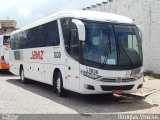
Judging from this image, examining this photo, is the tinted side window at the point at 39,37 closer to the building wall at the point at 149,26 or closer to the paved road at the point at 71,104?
the paved road at the point at 71,104

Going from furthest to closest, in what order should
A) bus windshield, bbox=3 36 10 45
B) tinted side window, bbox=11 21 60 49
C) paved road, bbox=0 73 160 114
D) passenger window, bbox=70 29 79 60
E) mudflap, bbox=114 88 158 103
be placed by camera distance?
bus windshield, bbox=3 36 10 45
tinted side window, bbox=11 21 60 49
mudflap, bbox=114 88 158 103
passenger window, bbox=70 29 79 60
paved road, bbox=0 73 160 114

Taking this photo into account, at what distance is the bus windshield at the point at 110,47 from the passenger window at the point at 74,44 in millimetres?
412

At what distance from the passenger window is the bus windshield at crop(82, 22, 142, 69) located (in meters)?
0.41

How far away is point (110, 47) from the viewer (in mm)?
12078

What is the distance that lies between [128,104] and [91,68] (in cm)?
166

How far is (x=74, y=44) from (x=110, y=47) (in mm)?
1184

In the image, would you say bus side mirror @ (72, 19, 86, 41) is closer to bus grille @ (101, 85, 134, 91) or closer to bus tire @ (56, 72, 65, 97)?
bus grille @ (101, 85, 134, 91)

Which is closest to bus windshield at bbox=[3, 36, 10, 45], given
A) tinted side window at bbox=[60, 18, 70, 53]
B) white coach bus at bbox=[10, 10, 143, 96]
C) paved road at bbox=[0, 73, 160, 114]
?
paved road at bbox=[0, 73, 160, 114]

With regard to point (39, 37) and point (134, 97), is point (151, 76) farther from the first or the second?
point (39, 37)

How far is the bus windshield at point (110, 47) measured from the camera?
39.0 feet

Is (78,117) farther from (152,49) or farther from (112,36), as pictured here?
(152,49)

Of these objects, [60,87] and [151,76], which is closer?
[60,87]

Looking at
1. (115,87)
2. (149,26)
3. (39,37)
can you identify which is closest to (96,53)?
(115,87)

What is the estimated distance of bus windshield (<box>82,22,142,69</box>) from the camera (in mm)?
11875
